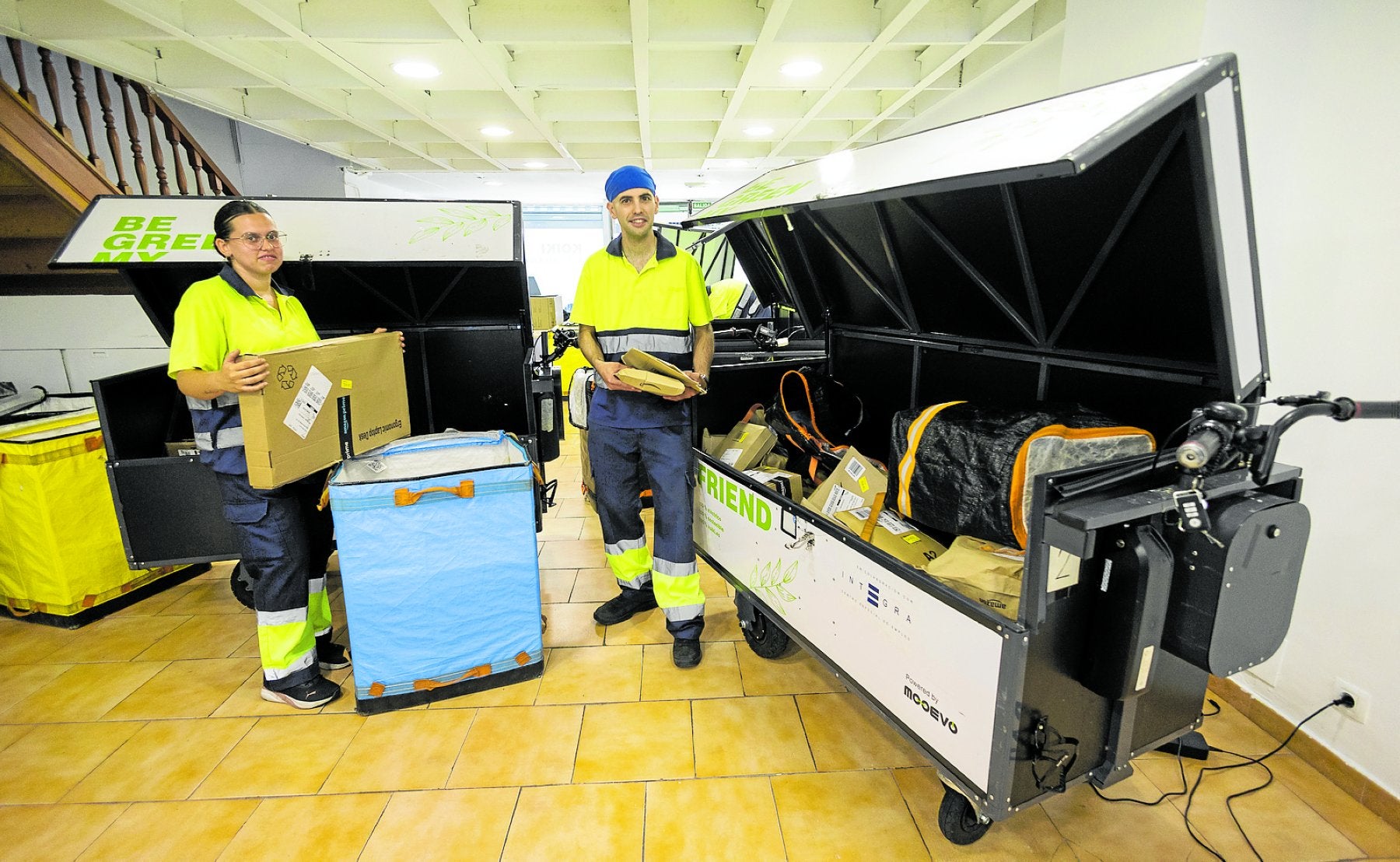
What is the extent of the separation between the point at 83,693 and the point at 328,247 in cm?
196

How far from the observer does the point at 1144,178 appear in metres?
1.34

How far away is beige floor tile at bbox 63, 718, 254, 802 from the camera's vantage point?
1.88m

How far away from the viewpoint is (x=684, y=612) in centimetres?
247

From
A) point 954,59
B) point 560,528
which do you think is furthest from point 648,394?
point 954,59

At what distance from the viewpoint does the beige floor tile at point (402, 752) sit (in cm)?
190

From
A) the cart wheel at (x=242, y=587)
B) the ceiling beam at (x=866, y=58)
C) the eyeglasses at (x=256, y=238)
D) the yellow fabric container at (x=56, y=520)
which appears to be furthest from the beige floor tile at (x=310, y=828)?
the ceiling beam at (x=866, y=58)

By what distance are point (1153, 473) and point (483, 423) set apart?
117 inches

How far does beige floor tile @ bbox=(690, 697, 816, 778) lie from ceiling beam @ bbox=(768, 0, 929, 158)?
12.5ft

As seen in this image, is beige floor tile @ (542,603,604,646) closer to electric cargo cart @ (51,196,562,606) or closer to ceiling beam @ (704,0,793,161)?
electric cargo cart @ (51,196,562,606)

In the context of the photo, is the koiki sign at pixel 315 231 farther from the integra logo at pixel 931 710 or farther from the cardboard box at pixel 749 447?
the integra logo at pixel 931 710

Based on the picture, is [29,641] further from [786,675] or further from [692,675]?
[786,675]

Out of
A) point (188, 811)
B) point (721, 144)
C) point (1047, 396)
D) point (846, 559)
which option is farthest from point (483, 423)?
point (721, 144)

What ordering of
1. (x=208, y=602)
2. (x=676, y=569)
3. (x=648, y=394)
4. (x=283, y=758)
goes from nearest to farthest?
1. (x=283, y=758)
2. (x=648, y=394)
3. (x=676, y=569)
4. (x=208, y=602)

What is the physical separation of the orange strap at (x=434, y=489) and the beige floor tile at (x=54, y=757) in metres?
1.30
